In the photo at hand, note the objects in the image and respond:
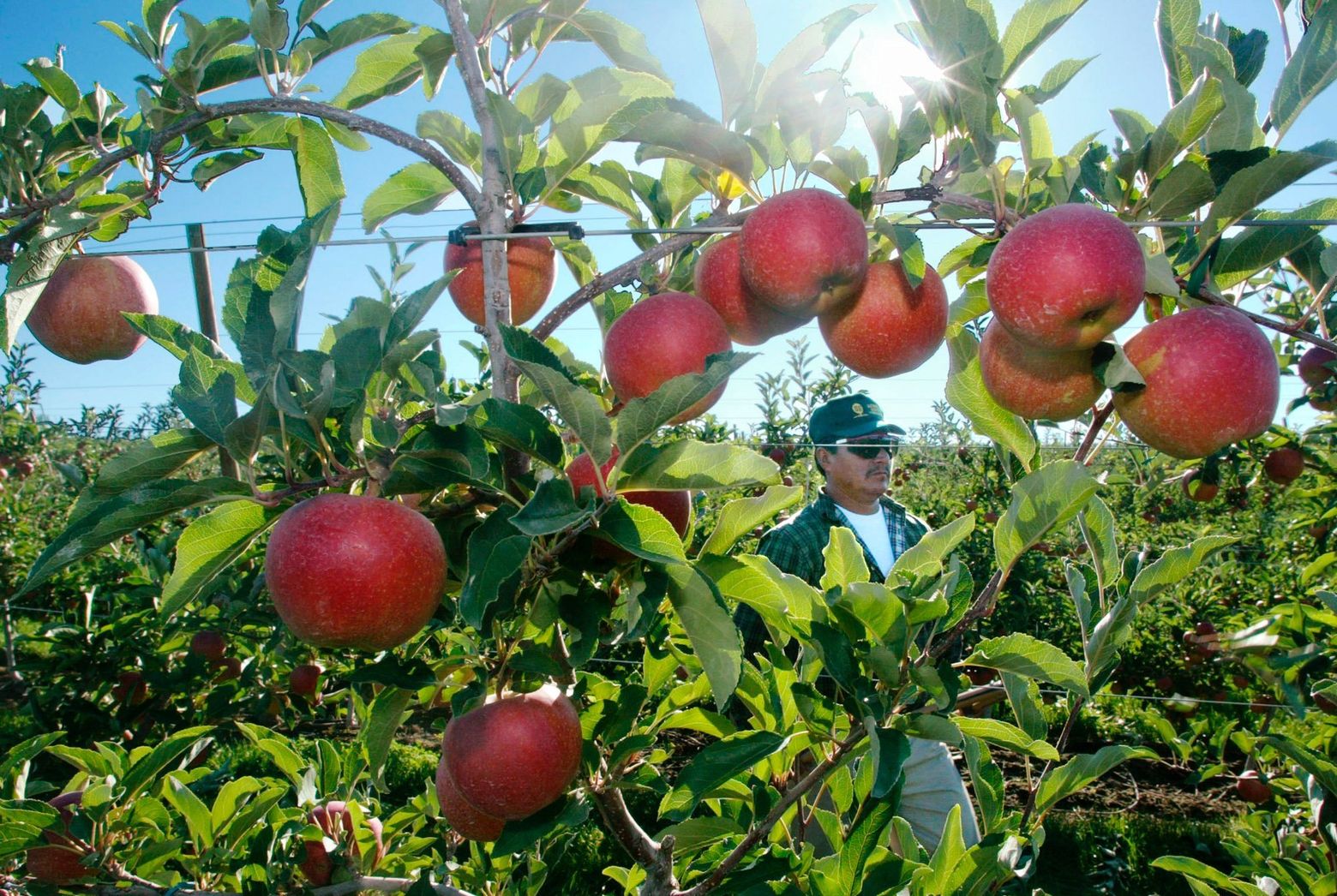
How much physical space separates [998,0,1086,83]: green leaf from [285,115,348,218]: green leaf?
0.80 meters

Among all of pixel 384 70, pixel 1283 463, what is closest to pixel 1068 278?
pixel 384 70

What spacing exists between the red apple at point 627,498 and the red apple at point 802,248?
24cm

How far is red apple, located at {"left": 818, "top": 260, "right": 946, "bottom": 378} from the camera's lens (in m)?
0.95

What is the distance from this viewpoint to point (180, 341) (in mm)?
889

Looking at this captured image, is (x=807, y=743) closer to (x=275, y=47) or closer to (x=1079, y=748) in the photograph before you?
(x=275, y=47)

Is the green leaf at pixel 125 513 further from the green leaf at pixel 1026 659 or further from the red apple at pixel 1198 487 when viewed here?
the red apple at pixel 1198 487

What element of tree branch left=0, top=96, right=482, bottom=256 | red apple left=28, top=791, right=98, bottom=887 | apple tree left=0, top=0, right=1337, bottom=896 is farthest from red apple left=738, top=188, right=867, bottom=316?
red apple left=28, top=791, right=98, bottom=887

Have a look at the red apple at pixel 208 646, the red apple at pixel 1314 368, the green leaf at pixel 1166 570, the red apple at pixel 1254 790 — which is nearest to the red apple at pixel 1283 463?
the red apple at pixel 1314 368

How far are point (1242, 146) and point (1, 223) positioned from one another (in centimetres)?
151

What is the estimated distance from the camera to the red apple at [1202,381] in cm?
76

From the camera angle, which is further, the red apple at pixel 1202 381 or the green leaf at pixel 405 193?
the green leaf at pixel 405 193

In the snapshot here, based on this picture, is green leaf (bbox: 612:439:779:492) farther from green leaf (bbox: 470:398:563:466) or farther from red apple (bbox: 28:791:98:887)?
red apple (bbox: 28:791:98:887)

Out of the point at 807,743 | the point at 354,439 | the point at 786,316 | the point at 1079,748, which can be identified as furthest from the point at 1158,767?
the point at 354,439

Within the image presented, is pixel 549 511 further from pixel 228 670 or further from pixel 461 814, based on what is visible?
pixel 228 670
